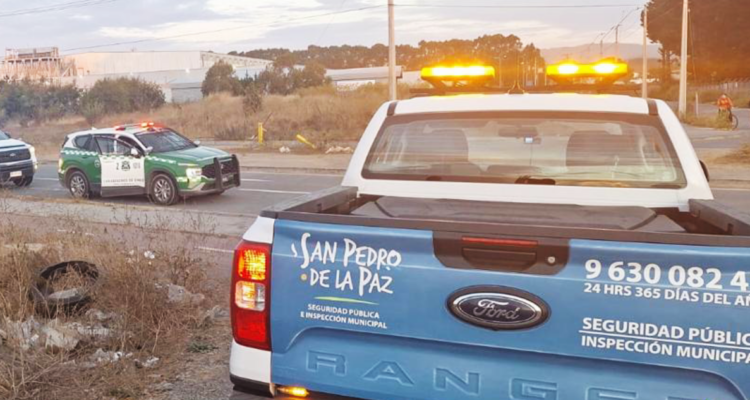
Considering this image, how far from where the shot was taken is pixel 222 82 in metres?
59.2

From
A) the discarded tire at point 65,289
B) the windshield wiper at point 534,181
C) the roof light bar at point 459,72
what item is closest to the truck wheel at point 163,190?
the discarded tire at point 65,289

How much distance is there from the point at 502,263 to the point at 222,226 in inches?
345

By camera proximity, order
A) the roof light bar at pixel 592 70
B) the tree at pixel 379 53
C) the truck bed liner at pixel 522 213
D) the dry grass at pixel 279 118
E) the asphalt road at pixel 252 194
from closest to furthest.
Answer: the truck bed liner at pixel 522 213
the roof light bar at pixel 592 70
the asphalt road at pixel 252 194
the dry grass at pixel 279 118
the tree at pixel 379 53

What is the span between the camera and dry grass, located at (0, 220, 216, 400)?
12.3 ft

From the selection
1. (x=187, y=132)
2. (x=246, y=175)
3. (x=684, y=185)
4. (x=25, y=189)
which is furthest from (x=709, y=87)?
(x=684, y=185)

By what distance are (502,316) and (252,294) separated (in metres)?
0.98

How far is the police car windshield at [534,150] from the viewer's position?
3.82 m

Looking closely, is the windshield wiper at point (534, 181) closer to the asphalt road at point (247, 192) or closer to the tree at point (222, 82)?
the asphalt road at point (247, 192)

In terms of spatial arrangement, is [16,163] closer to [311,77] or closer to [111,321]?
[111,321]

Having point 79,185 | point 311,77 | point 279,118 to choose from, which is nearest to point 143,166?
point 79,185

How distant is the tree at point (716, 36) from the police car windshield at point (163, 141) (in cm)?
6930

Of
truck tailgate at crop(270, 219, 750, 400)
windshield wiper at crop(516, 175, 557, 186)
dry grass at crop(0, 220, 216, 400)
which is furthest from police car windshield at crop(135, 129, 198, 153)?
truck tailgate at crop(270, 219, 750, 400)

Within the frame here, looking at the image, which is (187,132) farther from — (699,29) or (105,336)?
(699,29)

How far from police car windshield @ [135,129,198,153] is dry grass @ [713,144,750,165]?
1378cm
